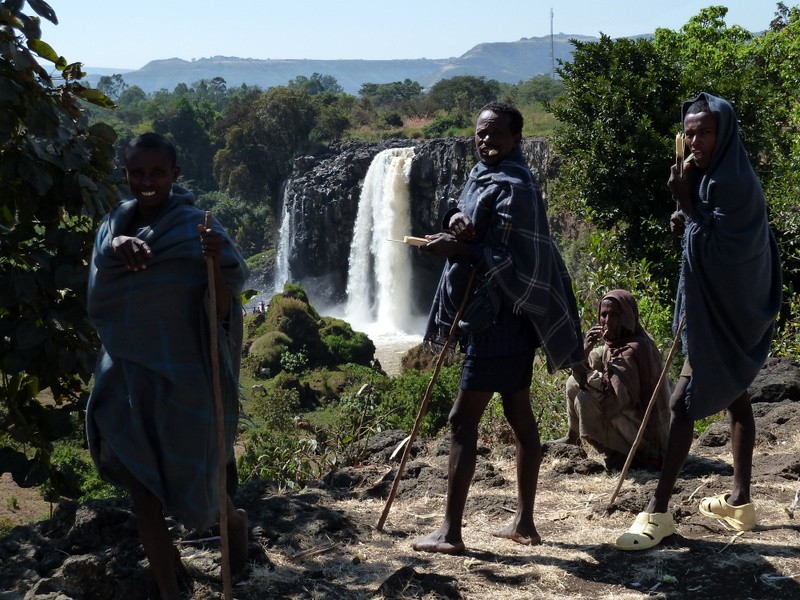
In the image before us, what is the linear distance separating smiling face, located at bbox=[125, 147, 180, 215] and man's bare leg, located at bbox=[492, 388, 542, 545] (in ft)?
4.94

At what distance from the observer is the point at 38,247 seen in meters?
4.19

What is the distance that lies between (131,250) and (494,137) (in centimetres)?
146

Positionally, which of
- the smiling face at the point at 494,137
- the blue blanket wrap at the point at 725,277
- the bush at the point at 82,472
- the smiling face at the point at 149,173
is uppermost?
the smiling face at the point at 494,137

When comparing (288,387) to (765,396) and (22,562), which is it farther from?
(22,562)

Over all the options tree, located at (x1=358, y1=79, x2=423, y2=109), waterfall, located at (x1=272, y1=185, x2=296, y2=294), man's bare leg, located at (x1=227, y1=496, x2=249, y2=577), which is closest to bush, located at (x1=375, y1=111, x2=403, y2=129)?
waterfall, located at (x1=272, y1=185, x2=296, y2=294)

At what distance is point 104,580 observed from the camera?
11.0ft

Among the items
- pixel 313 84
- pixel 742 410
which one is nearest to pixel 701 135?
pixel 742 410

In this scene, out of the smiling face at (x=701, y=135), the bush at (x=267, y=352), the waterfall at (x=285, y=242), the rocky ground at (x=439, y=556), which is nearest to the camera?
the rocky ground at (x=439, y=556)

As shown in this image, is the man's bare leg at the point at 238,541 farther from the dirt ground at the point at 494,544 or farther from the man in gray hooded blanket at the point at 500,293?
the man in gray hooded blanket at the point at 500,293

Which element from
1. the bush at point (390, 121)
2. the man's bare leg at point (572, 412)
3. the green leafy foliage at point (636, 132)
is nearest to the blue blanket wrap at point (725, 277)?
the man's bare leg at point (572, 412)

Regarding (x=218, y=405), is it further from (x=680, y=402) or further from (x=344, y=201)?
(x=344, y=201)

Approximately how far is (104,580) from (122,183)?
180cm

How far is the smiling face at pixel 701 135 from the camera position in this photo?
371 centimetres

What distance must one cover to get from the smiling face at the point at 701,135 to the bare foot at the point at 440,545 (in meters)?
1.71
